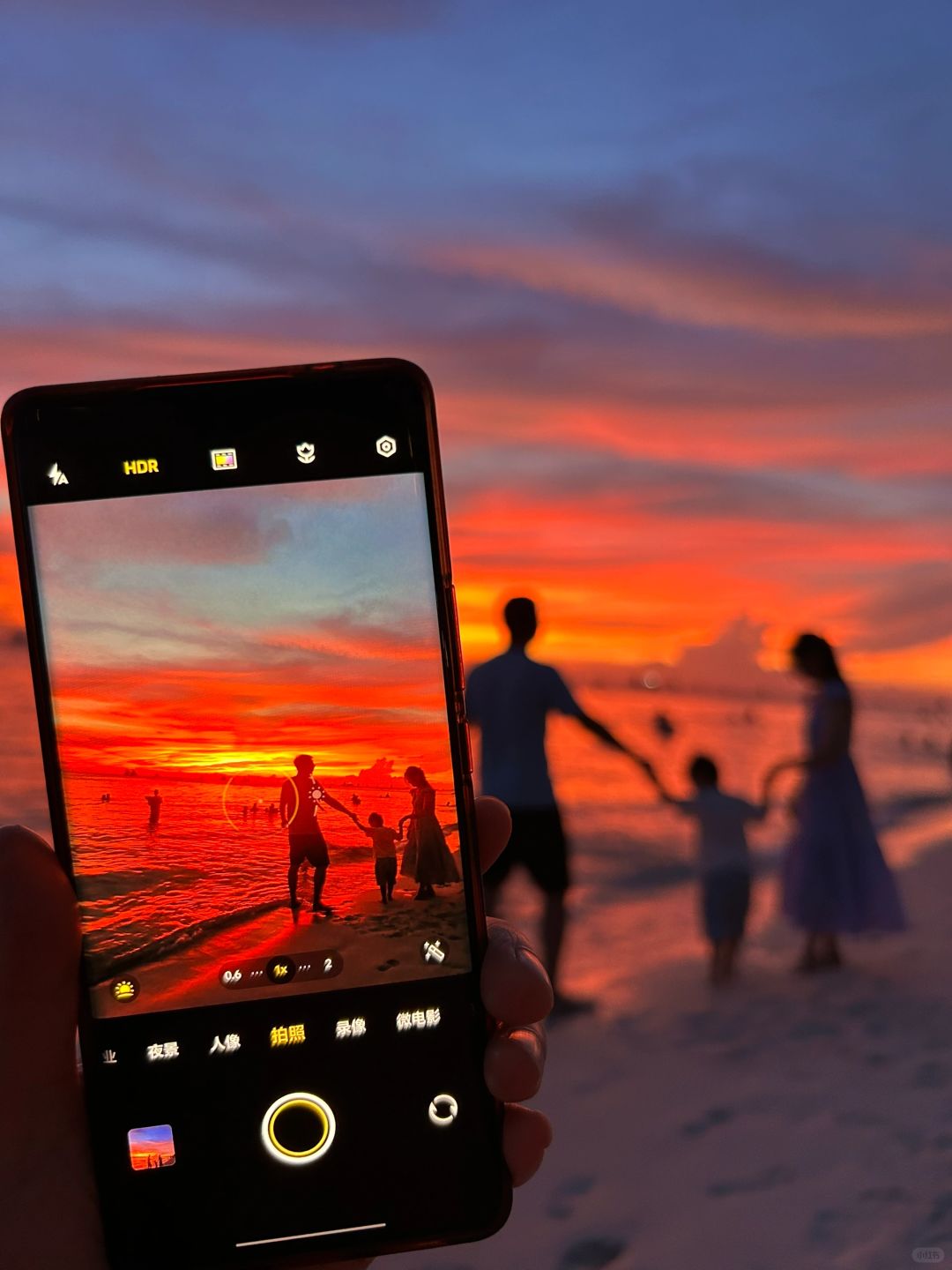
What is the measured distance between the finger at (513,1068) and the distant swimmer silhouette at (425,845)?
24cm

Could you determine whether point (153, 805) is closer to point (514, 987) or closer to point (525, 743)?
point (514, 987)

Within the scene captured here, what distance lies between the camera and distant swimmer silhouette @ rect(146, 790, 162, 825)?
1.73 meters

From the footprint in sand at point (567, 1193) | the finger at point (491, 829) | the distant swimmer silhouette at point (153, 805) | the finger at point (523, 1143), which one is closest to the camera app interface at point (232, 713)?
the distant swimmer silhouette at point (153, 805)

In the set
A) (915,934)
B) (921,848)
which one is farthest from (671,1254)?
(921,848)

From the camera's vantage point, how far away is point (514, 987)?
67.4 inches

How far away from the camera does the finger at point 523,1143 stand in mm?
1690

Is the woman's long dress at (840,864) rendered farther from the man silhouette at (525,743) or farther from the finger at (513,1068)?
the finger at (513,1068)

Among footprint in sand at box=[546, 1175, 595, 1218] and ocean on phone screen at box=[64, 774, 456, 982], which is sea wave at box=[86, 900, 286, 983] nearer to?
ocean on phone screen at box=[64, 774, 456, 982]

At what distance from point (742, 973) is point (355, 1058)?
5.47 metres

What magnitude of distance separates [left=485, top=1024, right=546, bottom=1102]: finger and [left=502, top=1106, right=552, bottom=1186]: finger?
0.04 metres

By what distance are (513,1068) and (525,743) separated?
3642 mm

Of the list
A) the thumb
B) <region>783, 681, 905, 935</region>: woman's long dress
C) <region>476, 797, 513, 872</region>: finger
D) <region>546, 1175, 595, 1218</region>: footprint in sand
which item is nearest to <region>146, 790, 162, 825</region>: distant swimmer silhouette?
the thumb

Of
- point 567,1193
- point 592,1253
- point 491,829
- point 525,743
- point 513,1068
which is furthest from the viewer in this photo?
point 525,743

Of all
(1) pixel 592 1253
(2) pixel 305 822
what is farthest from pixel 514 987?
(1) pixel 592 1253
